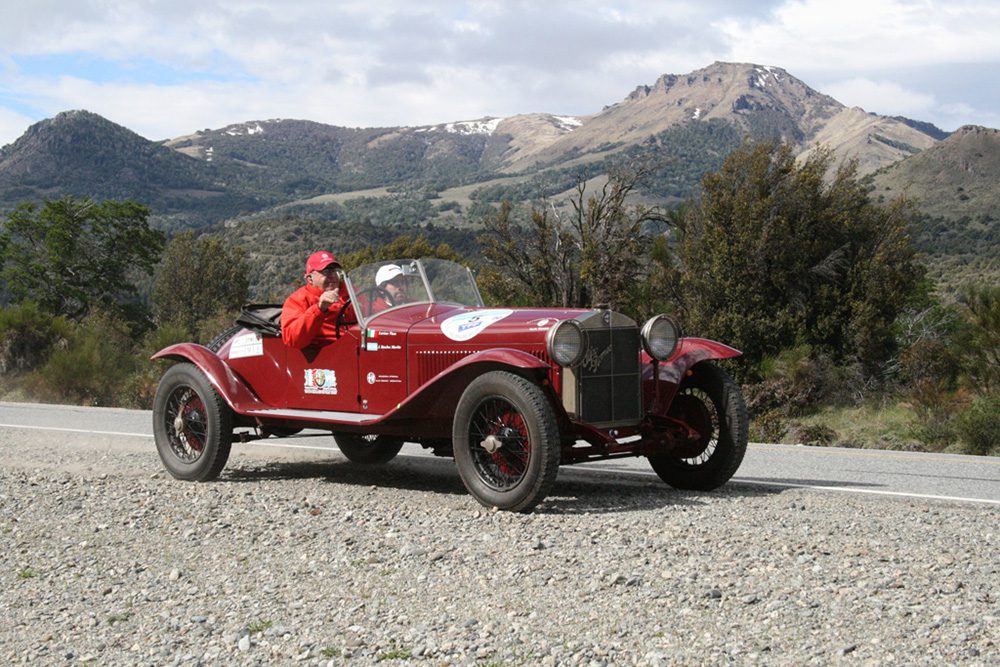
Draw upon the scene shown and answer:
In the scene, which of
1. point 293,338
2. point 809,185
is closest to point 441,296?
point 293,338

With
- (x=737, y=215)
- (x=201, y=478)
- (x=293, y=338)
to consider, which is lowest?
(x=201, y=478)

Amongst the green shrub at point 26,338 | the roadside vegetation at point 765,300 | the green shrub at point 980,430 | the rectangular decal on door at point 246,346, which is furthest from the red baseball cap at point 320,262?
the green shrub at point 26,338

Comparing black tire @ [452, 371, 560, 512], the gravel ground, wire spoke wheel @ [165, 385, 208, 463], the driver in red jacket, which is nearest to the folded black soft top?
the driver in red jacket

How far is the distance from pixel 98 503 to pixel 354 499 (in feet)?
5.80

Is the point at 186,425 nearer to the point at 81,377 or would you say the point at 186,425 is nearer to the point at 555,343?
Answer: the point at 555,343

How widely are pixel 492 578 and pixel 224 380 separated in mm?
4303

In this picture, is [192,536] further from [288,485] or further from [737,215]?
[737,215]

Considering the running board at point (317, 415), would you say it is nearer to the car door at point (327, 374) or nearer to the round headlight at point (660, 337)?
the car door at point (327, 374)

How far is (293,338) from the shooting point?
8.30 meters

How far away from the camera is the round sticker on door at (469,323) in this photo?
745 cm

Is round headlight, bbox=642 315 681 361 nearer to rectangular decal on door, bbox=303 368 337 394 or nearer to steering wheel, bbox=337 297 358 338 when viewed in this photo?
steering wheel, bbox=337 297 358 338

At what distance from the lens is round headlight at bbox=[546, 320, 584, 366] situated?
6.84m

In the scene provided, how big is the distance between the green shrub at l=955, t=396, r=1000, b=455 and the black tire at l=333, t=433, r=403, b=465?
8.57 meters

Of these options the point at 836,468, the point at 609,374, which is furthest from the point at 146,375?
the point at 609,374
